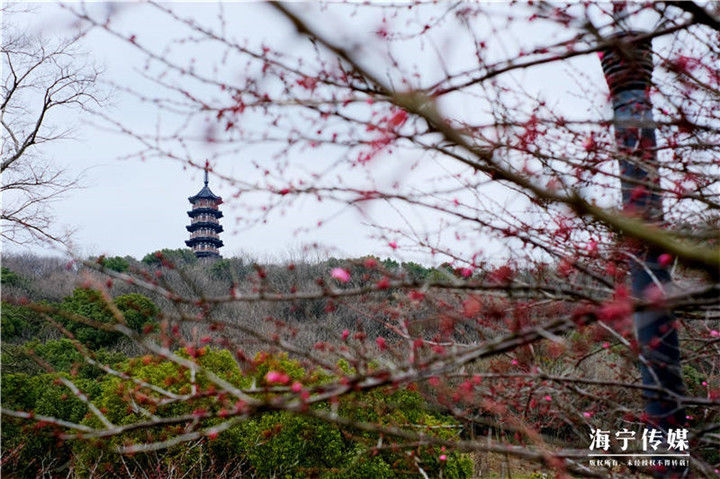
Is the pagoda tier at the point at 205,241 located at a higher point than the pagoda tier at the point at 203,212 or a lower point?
lower

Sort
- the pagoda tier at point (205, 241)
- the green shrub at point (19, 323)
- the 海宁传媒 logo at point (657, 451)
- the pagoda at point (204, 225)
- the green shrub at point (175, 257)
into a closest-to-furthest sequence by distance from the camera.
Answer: the 海宁传媒 logo at point (657, 451)
the green shrub at point (19, 323)
the green shrub at point (175, 257)
the pagoda at point (204, 225)
the pagoda tier at point (205, 241)

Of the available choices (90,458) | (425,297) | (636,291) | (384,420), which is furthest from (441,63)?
(90,458)

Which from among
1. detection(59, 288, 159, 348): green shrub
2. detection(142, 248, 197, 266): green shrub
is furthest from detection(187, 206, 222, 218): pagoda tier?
detection(59, 288, 159, 348): green shrub

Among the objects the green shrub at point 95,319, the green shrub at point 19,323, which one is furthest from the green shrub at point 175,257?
the green shrub at point 95,319

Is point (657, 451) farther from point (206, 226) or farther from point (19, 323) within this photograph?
point (206, 226)

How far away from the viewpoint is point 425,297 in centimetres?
202

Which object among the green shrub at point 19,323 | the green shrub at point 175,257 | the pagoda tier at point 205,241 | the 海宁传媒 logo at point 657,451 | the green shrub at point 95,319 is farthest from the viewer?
the pagoda tier at point 205,241

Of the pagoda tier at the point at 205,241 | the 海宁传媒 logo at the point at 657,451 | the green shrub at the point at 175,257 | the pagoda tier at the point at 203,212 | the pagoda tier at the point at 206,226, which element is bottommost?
the 海宁传媒 logo at the point at 657,451

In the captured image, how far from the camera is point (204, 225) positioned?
4369 cm

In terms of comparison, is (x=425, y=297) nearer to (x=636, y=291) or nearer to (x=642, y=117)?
(x=636, y=291)

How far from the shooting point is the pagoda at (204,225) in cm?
4291

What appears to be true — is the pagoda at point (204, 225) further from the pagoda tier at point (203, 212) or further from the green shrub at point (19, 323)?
the green shrub at point (19, 323)

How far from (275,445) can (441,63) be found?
214 inches

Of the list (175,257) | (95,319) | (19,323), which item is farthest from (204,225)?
(95,319)
